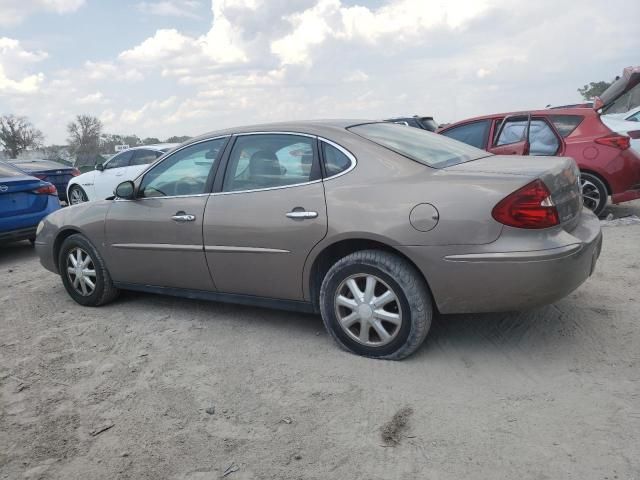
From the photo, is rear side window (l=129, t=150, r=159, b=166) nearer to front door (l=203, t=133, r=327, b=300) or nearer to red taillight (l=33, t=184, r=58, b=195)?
red taillight (l=33, t=184, r=58, b=195)

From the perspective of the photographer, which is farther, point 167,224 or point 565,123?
point 565,123

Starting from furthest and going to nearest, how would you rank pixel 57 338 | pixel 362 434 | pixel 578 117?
1. pixel 578 117
2. pixel 57 338
3. pixel 362 434

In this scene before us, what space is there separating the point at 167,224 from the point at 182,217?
18 centimetres

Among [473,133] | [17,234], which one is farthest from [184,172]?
[473,133]

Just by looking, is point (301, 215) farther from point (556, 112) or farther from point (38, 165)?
point (38, 165)

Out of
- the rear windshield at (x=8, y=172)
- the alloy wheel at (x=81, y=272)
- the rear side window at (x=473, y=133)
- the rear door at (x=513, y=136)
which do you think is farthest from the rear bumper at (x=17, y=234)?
the rear door at (x=513, y=136)

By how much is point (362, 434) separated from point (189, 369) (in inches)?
55.2

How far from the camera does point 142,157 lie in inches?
464

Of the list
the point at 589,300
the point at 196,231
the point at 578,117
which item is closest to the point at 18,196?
the point at 196,231

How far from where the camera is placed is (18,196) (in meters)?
7.37

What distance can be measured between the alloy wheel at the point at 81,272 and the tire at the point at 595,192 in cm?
583

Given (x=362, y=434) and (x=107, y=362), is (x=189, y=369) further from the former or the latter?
(x=362, y=434)

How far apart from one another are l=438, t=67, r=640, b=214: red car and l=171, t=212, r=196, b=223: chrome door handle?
490 centimetres

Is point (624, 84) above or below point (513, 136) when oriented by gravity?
above
